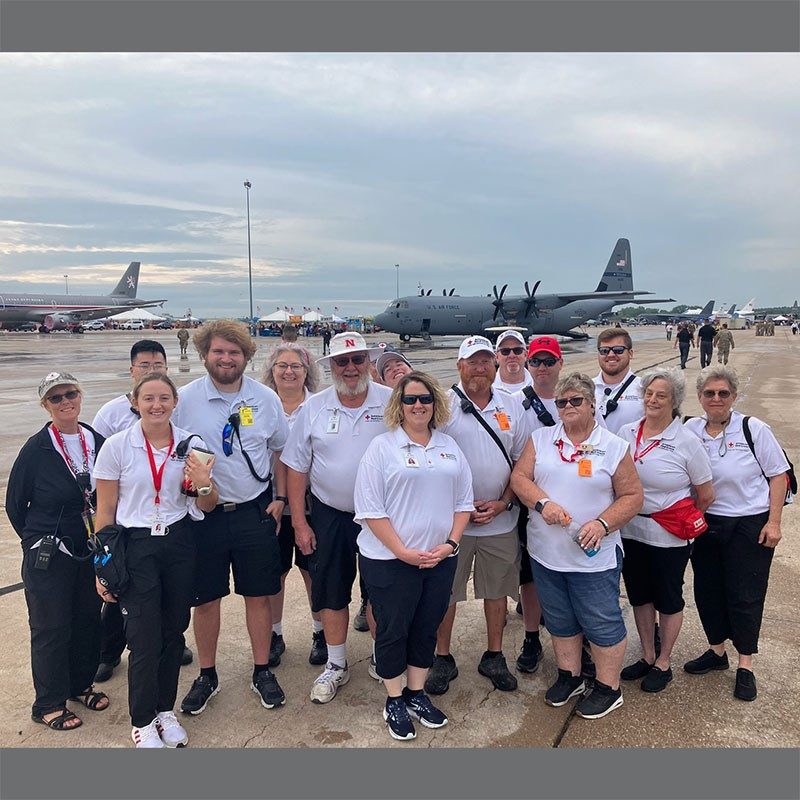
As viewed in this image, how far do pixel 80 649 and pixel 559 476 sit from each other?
9.37ft

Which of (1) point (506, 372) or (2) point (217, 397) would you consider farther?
(1) point (506, 372)

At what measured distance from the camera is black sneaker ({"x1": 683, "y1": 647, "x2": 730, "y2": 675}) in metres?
3.52

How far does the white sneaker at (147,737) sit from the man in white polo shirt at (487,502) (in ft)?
4.88

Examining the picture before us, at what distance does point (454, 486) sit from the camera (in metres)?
3.03

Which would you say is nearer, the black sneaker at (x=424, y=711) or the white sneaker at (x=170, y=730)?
the white sneaker at (x=170, y=730)

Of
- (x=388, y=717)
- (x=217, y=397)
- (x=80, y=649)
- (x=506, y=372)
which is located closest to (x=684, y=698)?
(x=388, y=717)

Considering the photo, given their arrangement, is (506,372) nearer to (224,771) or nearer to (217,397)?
(217,397)

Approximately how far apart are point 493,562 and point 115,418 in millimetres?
2494

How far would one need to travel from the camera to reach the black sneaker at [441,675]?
3404mm

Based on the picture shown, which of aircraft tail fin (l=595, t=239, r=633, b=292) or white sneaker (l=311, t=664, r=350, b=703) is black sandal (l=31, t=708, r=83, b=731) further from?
aircraft tail fin (l=595, t=239, r=633, b=292)

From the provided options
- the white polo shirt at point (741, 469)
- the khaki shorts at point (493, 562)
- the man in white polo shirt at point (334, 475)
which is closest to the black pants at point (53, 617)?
the man in white polo shirt at point (334, 475)

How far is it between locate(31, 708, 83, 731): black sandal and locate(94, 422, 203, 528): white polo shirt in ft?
3.87

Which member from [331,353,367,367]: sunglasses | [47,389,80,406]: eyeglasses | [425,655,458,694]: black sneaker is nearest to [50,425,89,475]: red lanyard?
[47,389,80,406]: eyeglasses

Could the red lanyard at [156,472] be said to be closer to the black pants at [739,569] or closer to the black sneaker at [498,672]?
the black sneaker at [498,672]
